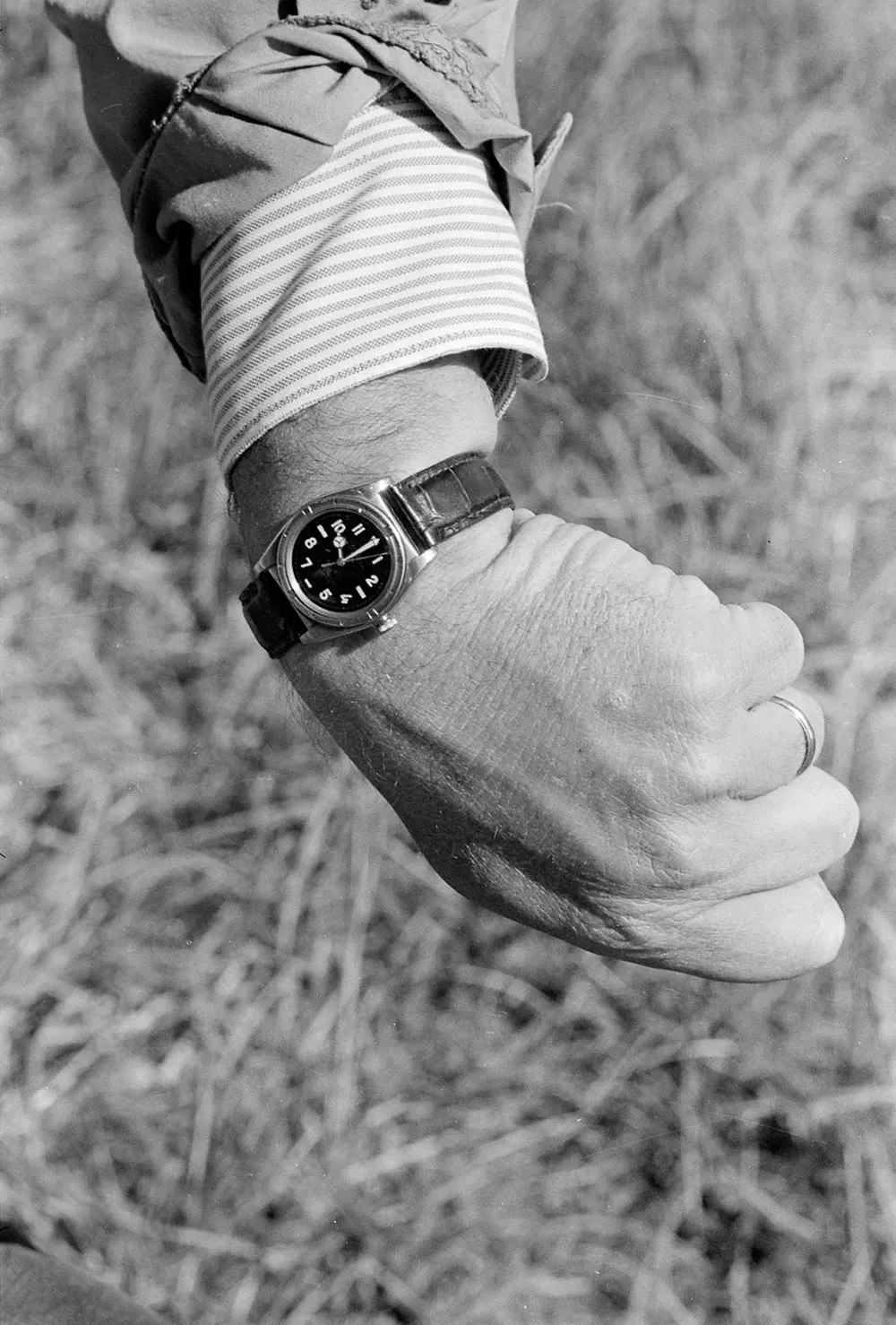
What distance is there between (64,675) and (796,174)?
119 centimetres

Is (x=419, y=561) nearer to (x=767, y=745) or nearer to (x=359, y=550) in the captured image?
(x=359, y=550)

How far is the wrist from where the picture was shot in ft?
2.07

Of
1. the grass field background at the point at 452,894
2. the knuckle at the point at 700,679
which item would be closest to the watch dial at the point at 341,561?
the knuckle at the point at 700,679

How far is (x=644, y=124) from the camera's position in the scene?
5.98 feet

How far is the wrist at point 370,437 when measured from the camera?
2.07 feet

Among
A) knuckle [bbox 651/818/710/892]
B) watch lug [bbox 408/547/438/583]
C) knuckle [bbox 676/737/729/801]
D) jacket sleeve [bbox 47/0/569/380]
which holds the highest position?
jacket sleeve [bbox 47/0/569/380]

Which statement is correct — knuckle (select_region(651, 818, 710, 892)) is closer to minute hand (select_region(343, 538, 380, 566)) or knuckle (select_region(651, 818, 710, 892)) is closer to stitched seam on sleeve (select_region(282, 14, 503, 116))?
minute hand (select_region(343, 538, 380, 566))

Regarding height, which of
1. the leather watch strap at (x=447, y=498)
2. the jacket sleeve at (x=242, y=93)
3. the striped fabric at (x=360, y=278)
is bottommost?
the leather watch strap at (x=447, y=498)

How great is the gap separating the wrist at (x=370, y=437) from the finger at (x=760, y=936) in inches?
9.9

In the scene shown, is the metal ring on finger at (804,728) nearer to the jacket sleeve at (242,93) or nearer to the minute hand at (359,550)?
the minute hand at (359,550)

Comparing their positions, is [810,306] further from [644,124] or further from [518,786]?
[518,786]

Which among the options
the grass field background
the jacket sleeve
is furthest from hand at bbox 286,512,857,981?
the grass field background

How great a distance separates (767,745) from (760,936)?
0.09 m

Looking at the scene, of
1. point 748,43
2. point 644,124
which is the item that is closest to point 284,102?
point 644,124
